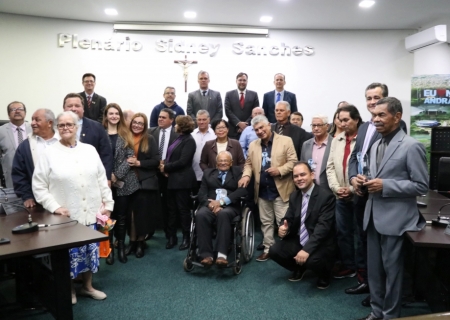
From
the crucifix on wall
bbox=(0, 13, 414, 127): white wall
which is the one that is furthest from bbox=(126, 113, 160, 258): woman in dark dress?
bbox=(0, 13, 414, 127): white wall

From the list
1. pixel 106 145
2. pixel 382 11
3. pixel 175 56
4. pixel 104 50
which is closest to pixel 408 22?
pixel 382 11

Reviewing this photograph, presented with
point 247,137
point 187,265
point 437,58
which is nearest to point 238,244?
point 187,265

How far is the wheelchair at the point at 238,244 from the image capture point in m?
3.82

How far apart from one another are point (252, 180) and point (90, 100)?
2594mm

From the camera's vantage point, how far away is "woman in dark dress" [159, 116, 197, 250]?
4535mm

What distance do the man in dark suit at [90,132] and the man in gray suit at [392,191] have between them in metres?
2.36

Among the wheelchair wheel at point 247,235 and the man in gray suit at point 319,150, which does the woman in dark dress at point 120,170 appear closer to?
the wheelchair wheel at point 247,235

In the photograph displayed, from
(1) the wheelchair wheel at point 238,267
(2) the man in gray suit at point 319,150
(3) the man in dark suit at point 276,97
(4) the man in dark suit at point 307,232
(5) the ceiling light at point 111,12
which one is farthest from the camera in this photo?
(5) the ceiling light at point 111,12

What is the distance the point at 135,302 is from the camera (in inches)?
126

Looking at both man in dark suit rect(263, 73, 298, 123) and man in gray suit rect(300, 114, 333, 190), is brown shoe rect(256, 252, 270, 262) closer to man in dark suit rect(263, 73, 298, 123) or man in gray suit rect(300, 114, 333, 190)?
man in gray suit rect(300, 114, 333, 190)

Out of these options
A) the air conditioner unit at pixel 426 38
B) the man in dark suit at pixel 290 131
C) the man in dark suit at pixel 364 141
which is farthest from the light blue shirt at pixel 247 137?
the air conditioner unit at pixel 426 38

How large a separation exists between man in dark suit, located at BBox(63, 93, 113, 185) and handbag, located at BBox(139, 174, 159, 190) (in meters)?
0.48

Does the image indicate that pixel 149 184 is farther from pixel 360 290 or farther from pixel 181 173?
pixel 360 290

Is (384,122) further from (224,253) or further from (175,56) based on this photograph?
(175,56)
